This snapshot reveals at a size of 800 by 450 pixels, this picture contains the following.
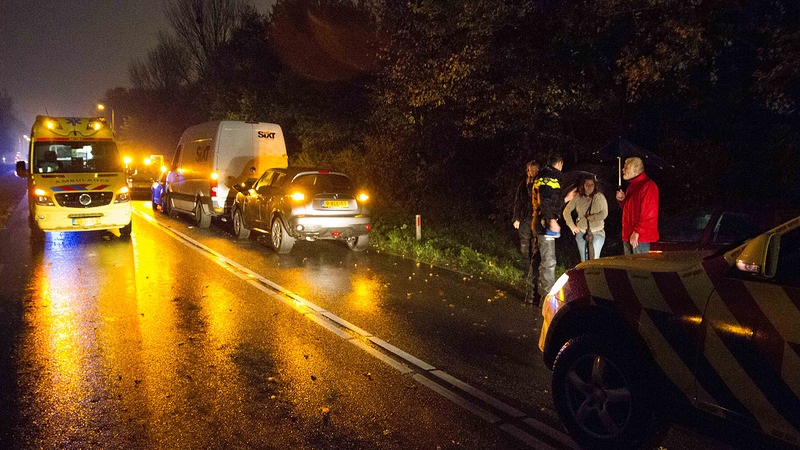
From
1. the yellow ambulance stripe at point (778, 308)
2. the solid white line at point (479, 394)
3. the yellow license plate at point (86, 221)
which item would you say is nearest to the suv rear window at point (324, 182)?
the yellow license plate at point (86, 221)

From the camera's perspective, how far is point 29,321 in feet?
22.5

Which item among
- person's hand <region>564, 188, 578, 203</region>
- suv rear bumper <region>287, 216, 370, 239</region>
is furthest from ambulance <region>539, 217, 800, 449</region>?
suv rear bumper <region>287, 216, 370, 239</region>

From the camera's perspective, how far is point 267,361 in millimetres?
5492

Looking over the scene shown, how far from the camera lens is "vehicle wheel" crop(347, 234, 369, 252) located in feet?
41.0

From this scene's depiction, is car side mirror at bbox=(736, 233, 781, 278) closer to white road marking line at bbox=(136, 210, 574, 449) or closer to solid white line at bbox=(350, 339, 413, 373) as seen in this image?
white road marking line at bbox=(136, 210, 574, 449)

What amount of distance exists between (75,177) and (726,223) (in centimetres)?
1230

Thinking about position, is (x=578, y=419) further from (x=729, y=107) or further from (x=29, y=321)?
(x=729, y=107)

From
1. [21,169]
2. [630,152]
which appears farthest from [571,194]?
[21,169]

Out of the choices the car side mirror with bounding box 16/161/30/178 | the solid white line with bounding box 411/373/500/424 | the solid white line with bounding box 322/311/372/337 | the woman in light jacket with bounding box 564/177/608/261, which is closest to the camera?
the solid white line with bounding box 411/373/500/424

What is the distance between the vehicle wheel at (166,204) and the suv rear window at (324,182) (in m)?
8.39

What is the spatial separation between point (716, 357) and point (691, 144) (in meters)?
10.7

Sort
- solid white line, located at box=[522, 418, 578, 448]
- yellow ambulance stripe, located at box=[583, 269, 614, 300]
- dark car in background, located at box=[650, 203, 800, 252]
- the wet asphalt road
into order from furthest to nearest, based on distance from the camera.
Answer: dark car in background, located at box=[650, 203, 800, 252]
the wet asphalt road
solid white line, located at box=[522, 418, 578, 448]
yellow ambulance stripe, located at box=[583, 269, 614, 300]

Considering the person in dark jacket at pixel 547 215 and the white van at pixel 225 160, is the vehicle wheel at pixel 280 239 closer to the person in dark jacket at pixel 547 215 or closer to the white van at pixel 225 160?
the white van at pixel 225 160

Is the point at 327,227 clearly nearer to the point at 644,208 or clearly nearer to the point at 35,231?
the point at 644,208
